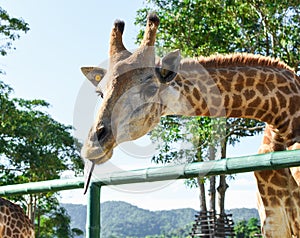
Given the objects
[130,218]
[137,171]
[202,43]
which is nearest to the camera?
[137,171]

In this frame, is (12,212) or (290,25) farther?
(290,25)

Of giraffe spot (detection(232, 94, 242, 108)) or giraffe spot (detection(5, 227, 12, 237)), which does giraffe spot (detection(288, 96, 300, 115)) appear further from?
giraffe spot (detection(5, 227, 12, 237))

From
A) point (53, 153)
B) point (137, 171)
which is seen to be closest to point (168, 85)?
point (137, 171)

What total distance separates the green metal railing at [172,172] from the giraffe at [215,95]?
0.71 ft

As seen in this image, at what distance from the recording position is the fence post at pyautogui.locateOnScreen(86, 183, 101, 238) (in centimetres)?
183

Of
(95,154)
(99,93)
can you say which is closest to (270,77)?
(99,93)

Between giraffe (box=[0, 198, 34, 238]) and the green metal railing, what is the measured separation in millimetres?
2738

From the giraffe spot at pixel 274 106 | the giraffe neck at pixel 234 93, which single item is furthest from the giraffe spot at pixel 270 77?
the giraffe spot at pixel 274 106

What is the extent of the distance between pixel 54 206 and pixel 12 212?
37.8ft

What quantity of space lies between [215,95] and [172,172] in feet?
2.44

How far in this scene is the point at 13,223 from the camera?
4.70 metres

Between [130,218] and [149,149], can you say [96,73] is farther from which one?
[130,218]

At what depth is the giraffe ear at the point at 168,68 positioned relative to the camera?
2.19 metres

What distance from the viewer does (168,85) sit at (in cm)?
225
